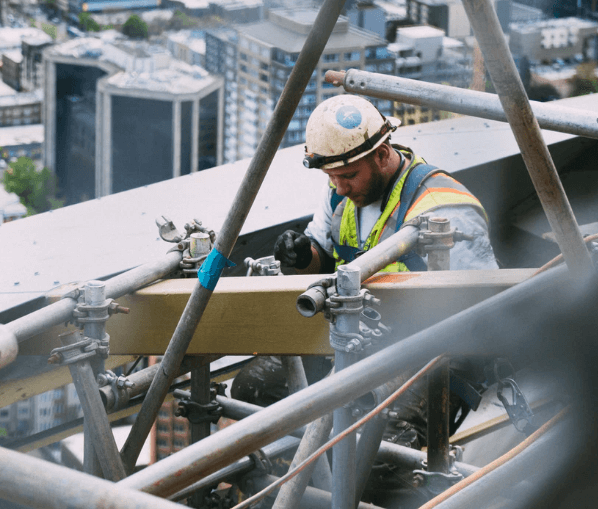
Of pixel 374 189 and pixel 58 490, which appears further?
pixel 374 189

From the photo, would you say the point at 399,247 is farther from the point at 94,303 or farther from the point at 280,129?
the point at 94,303

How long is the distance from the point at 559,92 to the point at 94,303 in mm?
49990

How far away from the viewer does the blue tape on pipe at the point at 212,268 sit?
321cm

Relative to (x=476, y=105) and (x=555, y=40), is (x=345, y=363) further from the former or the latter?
(x=555, y=40)

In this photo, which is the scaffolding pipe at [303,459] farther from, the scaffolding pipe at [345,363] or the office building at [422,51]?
the office building at [422,51]

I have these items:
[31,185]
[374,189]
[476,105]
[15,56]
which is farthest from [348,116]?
[15,56]

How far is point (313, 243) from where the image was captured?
18.5 ft

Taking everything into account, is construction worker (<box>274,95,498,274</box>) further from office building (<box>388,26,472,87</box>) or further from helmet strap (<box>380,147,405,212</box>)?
office building (<box>388,26,472,87</box>)

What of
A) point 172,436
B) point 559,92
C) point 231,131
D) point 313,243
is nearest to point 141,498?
point 313,243

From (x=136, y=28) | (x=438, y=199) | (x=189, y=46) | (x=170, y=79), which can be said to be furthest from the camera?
(x=136, y=28)

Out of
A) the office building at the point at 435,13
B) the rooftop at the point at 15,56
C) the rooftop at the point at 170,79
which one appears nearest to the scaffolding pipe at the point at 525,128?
the office building at the point at 435,13

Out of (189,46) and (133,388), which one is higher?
(133,388)

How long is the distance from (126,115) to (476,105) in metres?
77.3

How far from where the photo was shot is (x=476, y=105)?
129 inches
